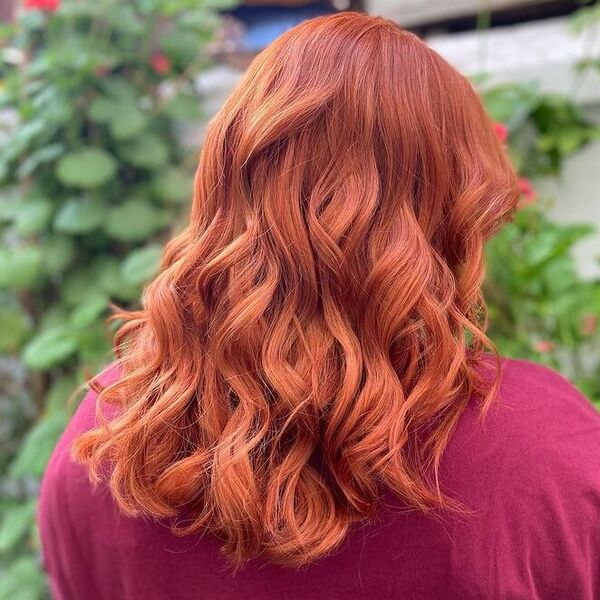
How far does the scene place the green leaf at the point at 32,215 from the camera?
2.17m

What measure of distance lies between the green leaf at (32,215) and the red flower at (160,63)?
61cm

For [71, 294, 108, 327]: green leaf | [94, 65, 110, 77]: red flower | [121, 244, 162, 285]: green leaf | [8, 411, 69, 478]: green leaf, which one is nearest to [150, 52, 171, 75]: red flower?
[94, 65, 110, 77]: red flower

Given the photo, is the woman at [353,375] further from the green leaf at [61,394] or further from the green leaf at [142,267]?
the green leaf at [61,394]

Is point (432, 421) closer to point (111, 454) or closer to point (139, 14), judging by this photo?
point (111, 454)

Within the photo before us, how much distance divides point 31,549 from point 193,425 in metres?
1.58

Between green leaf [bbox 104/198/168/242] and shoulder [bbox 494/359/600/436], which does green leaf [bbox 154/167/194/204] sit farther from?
shoulder [bbox 494/359/600/436]

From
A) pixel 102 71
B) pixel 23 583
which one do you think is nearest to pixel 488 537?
pixel 23 583

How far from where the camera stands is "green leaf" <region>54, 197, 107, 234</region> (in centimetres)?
219

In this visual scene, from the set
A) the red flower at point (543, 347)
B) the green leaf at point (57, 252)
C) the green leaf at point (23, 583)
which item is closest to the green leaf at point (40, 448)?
the green leaf at point (23, 583)

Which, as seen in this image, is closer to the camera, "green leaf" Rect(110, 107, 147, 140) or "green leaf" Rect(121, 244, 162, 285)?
"green leaf" Rect(121, 244, 162, 285)

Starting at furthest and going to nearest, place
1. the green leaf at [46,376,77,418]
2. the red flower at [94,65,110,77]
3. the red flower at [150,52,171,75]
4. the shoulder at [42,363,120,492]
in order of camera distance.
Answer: the red flower at [150,52,171,75]
the red flower at [94,65,110,77]
the green leaf at [46,376,77,418]
the shoulder at [42,363,120,492]

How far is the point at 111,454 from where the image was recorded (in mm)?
826

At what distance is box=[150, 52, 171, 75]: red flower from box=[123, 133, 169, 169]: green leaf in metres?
0.25

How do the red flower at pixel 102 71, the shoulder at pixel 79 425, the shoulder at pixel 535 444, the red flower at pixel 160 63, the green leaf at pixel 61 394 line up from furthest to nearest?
1. the red flower at pixel 160 63
2. the red flower at pixel 102 71
3. the green leaf at pixel 61 394
4. the shoulder at pixel 79 425
5. the shoulder at pixel 535 444
